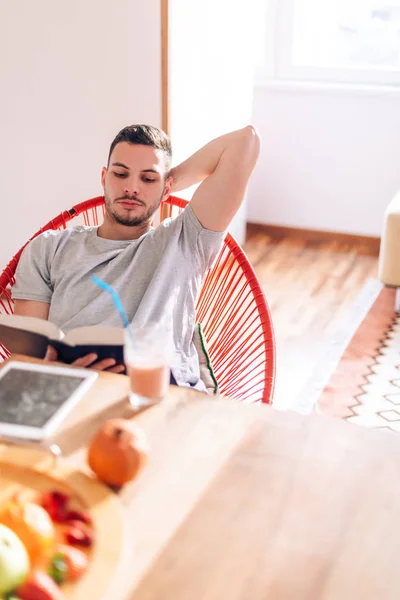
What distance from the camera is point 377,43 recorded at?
12.9 ft

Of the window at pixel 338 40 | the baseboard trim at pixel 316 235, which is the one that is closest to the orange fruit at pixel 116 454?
the baseboard trim at pixel 316 235

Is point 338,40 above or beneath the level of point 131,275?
above

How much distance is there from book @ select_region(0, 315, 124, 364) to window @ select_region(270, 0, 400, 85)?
10.0 feet

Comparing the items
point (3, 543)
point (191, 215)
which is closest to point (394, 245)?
point (191, 215)

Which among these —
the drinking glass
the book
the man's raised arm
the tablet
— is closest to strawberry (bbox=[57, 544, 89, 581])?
the tablet

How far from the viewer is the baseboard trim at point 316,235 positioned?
4.10 meters

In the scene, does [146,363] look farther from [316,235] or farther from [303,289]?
[316,235]

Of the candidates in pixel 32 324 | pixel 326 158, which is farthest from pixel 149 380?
pixel 326 158

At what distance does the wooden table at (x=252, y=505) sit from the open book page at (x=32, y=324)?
163mm

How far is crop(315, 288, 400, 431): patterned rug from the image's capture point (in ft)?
8.11

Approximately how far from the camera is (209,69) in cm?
323

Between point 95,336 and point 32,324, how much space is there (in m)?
0.12

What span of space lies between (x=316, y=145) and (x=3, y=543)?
11.6 ft

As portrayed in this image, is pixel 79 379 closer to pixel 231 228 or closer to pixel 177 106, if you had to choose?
pixel 177 106
